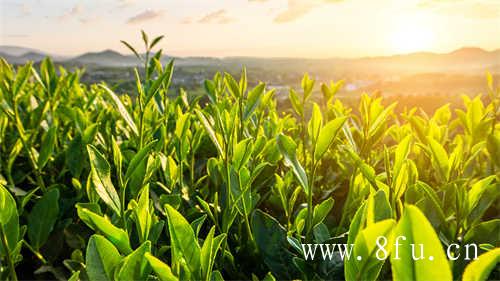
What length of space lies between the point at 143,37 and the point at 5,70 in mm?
A: 601

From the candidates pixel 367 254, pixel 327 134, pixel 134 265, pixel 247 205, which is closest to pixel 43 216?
Result: pixel 247 205

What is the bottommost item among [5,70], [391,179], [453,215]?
[453,215]

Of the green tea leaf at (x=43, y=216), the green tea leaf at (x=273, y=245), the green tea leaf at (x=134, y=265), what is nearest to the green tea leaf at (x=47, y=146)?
the green tea leaf at (x=43, y=216)

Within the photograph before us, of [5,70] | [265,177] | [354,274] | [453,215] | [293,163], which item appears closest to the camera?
[354,274]

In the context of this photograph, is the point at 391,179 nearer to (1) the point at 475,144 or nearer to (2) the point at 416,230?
(1) the point at 475,144

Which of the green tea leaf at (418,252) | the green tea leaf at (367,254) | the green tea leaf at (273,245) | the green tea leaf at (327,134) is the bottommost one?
the green tea leaf at (273,245)

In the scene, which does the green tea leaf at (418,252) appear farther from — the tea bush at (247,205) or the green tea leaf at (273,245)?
the green tea leaf at (273,245)

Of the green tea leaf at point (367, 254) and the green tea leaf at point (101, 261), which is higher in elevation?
the green tea leaf at point (367, 254)

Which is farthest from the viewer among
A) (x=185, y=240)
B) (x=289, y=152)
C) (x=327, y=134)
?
(x=289, y=152)

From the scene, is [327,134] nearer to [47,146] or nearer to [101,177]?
[101,177]

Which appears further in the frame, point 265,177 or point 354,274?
point 265,177

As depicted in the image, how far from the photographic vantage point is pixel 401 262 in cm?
46

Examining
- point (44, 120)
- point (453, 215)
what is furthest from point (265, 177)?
point (44, 120)

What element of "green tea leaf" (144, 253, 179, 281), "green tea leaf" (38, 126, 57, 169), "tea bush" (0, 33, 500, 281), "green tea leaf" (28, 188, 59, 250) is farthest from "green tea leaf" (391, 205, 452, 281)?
"green tea leaf" (38, 126, 57, 169)
